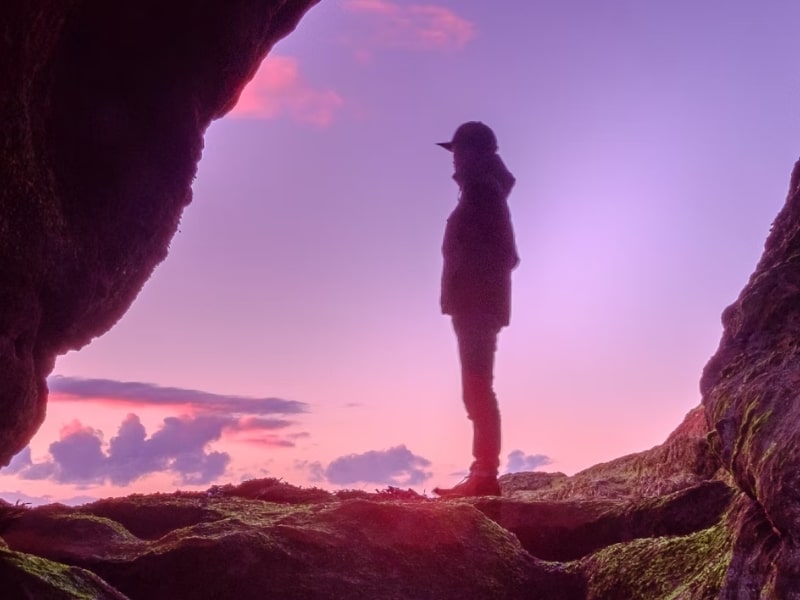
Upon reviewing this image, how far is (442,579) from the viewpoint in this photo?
569cm

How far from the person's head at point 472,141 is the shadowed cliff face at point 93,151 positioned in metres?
4.83

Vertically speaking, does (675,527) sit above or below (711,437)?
below

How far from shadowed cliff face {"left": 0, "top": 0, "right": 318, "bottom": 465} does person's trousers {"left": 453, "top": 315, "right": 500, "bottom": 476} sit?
5.23 m

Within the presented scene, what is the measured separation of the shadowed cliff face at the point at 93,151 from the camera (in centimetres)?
528

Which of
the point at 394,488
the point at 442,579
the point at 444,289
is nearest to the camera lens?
the point at 442,579

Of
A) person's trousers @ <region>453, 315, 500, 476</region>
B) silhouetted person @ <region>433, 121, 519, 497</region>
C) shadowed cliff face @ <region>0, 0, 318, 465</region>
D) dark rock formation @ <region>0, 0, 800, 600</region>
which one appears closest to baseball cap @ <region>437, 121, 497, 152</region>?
silhouetted person @ <region>433, 121, 519, 497</region>

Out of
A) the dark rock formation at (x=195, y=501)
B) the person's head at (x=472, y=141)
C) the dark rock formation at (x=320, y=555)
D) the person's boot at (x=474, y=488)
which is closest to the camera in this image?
the dark rock formation at (x=195, y=501)

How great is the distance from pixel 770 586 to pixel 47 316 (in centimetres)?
555

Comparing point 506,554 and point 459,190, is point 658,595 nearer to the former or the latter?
point 506,554

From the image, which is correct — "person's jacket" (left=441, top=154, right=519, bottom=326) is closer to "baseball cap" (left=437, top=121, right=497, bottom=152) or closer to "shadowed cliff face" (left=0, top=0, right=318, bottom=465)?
"baseball cap" (left=437, top=121, right=497, bottom=152)

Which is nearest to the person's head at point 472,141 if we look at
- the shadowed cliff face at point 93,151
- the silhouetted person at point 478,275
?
the silhouetted person at point 478,275

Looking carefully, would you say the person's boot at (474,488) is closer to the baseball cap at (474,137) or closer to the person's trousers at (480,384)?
the person's trousers at (480,384)

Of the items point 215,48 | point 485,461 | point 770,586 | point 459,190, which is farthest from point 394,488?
point 770,586

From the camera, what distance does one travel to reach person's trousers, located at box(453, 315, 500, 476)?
34.9ft
